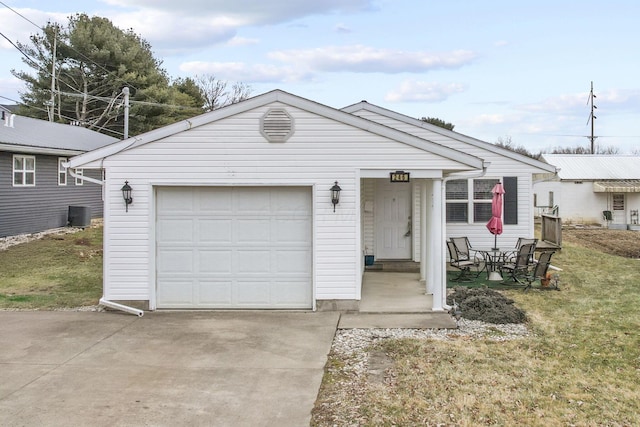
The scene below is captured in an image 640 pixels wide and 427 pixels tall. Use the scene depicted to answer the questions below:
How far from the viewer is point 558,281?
1248 centimetres

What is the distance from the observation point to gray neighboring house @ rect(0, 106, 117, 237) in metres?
18.1

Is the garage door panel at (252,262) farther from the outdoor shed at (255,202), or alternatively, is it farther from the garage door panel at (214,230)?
the garage door panel at (214,230)

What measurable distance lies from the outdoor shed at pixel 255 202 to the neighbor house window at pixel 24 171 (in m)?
10.9

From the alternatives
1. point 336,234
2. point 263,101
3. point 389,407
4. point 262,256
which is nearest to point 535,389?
point 389,407

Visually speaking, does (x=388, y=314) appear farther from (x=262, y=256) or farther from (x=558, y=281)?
(x=558, y=281)

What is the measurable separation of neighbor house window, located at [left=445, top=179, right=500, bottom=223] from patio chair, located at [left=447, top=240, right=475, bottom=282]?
1.18 meters

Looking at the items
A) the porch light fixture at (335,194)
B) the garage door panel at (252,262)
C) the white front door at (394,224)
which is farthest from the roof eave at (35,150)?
the porch light fixture at (335,194)

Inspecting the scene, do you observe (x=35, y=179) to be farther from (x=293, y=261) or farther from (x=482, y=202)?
(x=482, y=202)

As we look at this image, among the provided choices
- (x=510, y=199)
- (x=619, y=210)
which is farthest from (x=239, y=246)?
(x=619, y=210)

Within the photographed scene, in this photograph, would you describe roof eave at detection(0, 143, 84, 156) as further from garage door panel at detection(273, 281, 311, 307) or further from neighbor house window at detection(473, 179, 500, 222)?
neighbor house window at detection(473, 179, 500, 222)

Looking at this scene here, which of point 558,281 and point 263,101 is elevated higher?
point 263,101

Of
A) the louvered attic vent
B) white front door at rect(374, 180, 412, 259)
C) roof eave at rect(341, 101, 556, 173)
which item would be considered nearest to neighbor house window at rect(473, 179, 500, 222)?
roof eave at rect(341, 101, 556, 173)

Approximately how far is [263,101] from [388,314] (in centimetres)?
398

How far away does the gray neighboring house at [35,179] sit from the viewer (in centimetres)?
1809
